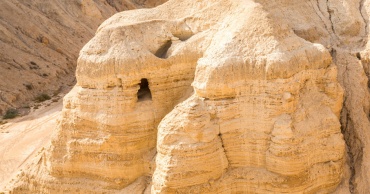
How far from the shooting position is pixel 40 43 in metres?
40.1

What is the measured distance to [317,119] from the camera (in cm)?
1334

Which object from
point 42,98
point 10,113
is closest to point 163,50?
point 10,113

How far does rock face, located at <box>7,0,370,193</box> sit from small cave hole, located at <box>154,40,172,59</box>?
0.03m

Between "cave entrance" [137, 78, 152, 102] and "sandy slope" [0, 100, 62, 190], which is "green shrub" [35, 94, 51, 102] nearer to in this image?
"sandy slope" [0, 100, 62, 190]

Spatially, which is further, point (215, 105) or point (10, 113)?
point (10, 113)

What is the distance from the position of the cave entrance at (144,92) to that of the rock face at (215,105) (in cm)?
4

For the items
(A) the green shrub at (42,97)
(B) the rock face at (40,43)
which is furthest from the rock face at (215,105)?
(B) the rock face at (40,43)

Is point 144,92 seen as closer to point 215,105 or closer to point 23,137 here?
point 215,105

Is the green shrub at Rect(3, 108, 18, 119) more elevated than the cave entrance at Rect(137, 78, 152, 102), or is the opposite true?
the cave entrance at Rect(137, 78, 152, 102)

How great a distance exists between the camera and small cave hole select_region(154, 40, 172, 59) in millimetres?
15203

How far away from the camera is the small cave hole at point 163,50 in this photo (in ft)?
49.9

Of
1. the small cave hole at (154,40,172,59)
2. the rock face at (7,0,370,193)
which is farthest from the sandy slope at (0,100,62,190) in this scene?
the small cave hole at (154,40,172,59)

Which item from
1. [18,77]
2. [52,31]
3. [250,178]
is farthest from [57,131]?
[52,31]

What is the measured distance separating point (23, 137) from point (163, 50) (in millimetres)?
14335
